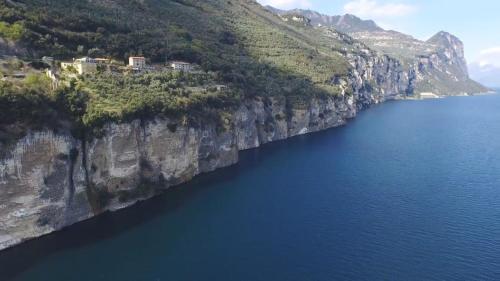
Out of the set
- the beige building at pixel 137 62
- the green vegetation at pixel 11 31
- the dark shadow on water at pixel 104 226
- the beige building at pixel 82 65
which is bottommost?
the dark shadow on water at pixel 104 226

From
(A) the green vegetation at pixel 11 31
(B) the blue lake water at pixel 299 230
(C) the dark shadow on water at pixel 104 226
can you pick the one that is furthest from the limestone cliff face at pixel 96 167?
(A) the green vegetation at pixel 11 31

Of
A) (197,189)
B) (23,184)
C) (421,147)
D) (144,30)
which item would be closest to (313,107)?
(421,147)

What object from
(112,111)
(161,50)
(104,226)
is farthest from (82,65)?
(104,226)

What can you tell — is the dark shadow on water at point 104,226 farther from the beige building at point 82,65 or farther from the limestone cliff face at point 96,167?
the beige building at point 82,65

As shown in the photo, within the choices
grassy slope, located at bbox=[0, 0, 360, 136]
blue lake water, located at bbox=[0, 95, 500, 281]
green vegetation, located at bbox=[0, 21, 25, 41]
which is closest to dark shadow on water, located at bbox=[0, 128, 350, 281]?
blue lake water, located at bbox=[0, 95, 500, 281]

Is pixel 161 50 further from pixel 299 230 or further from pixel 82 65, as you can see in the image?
pixel 299 230
